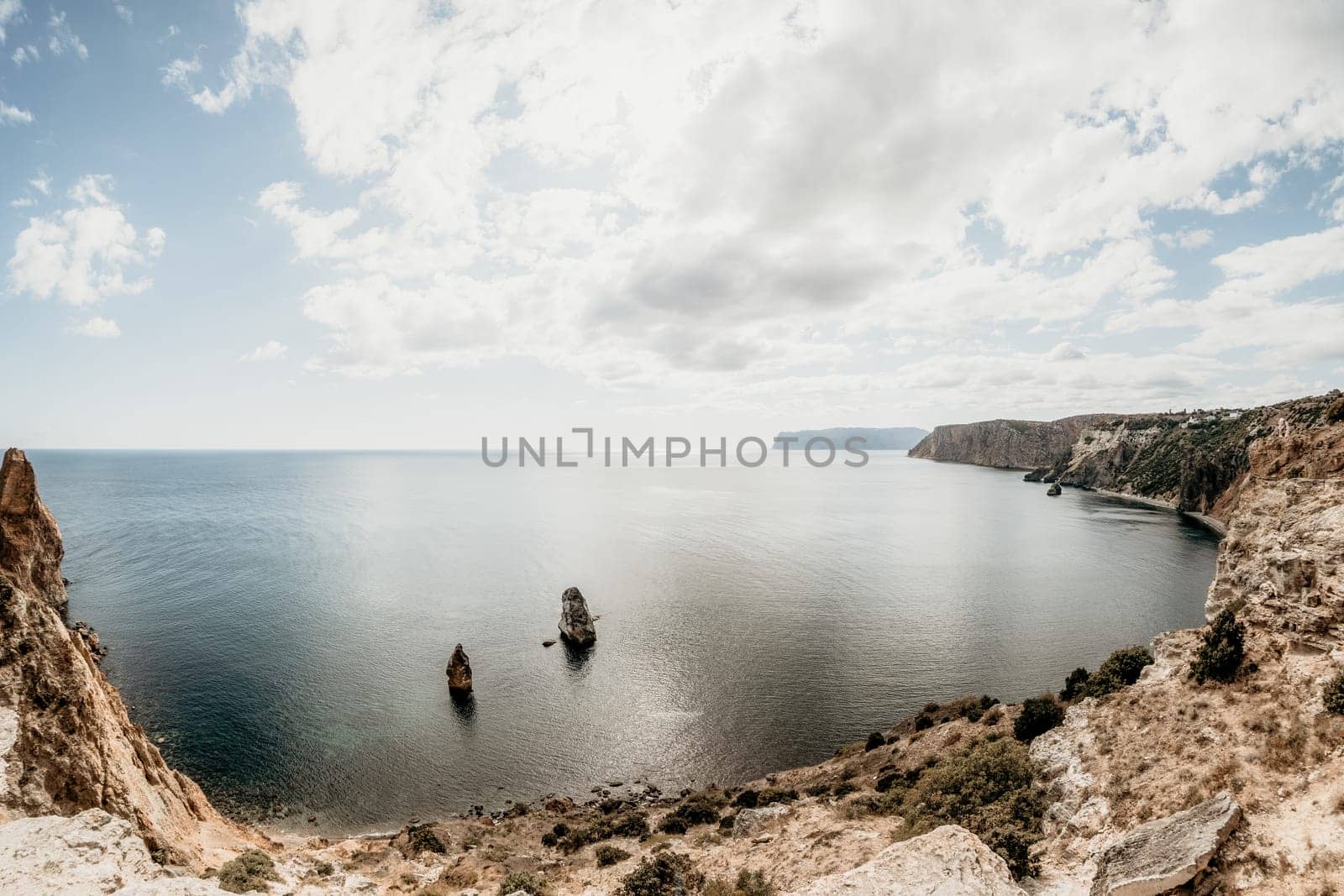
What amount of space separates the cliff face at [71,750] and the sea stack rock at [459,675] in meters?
18.2

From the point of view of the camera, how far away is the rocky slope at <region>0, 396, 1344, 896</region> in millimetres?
15703

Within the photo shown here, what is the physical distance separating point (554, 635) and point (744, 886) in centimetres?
4162

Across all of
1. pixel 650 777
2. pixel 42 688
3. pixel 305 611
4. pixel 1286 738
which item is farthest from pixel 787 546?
pixel 42 688

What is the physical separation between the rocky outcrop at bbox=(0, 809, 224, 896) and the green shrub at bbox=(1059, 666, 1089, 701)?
3956cm

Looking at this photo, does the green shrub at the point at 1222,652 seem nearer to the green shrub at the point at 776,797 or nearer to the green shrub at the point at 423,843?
the green shrub at the point at 776,797

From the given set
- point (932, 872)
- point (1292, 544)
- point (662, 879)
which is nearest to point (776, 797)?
point (662, 879)

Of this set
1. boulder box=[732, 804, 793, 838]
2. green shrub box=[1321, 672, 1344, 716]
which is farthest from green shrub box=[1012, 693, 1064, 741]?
boulder box=[732, 804, 793, 838]

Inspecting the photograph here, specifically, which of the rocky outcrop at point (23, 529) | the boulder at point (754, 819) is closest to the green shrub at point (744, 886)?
the boulder at point (754, 819)

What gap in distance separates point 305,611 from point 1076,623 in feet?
283

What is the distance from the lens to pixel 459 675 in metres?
44.9

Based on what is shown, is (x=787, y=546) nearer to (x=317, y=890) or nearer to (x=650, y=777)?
(x=650, y=777)

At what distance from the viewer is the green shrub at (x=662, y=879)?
20.5 meters

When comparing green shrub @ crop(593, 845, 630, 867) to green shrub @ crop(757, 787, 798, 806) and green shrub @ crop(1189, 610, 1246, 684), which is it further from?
green shrub @ crop(1189, 610, 1246, 684)

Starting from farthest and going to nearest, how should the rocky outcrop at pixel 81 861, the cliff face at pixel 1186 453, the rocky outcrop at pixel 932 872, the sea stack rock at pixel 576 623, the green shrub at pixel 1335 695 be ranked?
1. the cliff face at pixel 1186 453
2. the sea stack rock at pixel 576 623
3. the green shrub at pixel 1335 695
4. the rocky outcrop at pixel 81 861
5. the rocky outcrop at pixel 932 872
